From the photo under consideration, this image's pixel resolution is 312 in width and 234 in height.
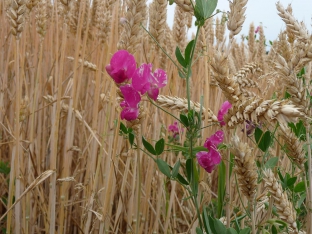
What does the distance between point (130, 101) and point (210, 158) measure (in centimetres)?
14

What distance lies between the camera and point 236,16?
1.95 feet

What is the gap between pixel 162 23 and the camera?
91 cm

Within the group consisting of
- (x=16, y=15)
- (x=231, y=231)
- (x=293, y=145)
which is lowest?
(x=231, y=231)

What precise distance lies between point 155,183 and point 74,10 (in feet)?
1.77

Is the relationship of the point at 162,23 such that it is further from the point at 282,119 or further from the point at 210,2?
the point at 282,119

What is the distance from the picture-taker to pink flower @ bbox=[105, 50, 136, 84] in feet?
1.88

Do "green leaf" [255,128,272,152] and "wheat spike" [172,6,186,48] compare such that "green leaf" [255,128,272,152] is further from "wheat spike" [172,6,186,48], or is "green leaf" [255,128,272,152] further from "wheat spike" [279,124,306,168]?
"wheat spike" [172,6,186,48]

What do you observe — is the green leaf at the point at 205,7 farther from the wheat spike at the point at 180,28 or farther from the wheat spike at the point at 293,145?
the wheat spike at the point at 180,28

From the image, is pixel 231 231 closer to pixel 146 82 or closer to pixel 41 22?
pixel 146 82

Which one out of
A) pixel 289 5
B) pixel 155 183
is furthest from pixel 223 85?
pixel 155 183

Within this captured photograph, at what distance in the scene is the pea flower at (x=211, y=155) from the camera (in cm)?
56

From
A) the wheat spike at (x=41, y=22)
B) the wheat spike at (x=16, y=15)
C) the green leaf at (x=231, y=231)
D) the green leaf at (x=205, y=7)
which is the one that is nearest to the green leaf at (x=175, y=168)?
the green leaf at (x=231, y=231)

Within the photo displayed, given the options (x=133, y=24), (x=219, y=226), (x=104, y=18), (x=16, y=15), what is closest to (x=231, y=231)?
(x=219, y=226)

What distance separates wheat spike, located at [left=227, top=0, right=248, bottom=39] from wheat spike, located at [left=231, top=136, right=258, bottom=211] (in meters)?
0.19
